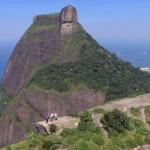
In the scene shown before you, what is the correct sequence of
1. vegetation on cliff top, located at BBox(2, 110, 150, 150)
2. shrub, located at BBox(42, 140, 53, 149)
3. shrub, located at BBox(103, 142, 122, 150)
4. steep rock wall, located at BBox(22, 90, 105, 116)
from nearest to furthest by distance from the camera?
shrub, located at BBox(103, 142, 122, 150)
vegetation on cliff top, located at BBox(2, 110, 150, 150)
shrub, located at BBox(42, 140, 53, 149)
steep rock wall, located at BBox(22, 90, 105, 116)

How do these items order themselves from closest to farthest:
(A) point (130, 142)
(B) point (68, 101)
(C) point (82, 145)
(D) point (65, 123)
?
(C) point (82, 145)
(A) point (130, 142)
(D) point (65, 123)
(B) point (68, 101)

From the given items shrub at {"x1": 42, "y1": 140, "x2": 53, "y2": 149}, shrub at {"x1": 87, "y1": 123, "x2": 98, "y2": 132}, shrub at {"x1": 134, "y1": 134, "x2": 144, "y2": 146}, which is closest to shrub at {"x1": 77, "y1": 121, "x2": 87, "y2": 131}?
shrub at {"x1": 87, "y1": 123, "x2": 98, "y2": 132}

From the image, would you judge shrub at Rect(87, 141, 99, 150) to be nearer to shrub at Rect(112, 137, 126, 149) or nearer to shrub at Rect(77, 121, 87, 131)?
shrub at Rect(112, 137, 126, 149)

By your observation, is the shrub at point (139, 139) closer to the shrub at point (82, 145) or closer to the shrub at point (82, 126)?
the shrub at point (82, 126)

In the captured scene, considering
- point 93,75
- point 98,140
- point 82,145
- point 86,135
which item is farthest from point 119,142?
point 93,75

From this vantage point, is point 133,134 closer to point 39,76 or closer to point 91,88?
point 91,88

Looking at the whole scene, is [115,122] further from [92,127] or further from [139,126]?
[139,126]
